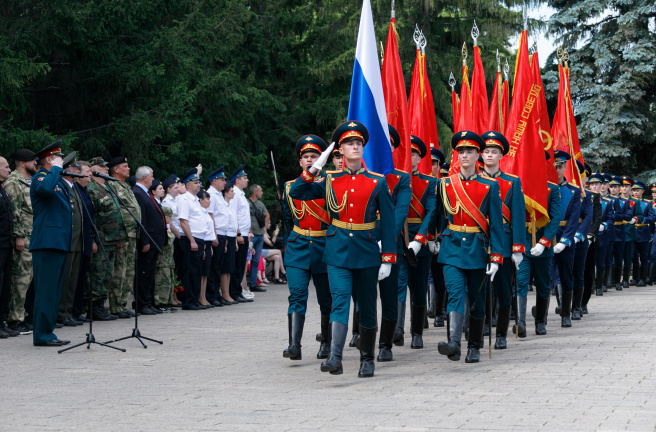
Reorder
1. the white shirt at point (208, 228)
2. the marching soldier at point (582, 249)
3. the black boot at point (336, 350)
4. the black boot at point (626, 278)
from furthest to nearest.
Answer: the black boot at point (626, 278) → the white shirt at point (208, 228) → the marching soldier at point (582, 249) → the black boot at point (336, 350)

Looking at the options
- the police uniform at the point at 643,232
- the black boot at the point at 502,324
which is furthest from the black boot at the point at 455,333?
the police uniform at the point at 643,232

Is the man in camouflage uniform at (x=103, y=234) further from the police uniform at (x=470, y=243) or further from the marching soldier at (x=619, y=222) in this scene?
the marching soldier at (x=619, y=222)

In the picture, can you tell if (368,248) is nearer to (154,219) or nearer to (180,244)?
(154,219)

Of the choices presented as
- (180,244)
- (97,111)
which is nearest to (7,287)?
(180,244)

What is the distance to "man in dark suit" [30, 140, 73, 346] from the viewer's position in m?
10.0

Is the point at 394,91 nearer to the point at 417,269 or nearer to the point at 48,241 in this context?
the point at 417,269

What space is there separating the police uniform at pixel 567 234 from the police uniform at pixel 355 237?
14.9 feet

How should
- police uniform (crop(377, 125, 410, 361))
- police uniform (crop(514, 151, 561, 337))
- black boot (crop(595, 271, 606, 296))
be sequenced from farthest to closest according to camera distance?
1. black boot (crop(595, 271, 606, 296))
2. police uniform (crop(514, 151, 561, 337))
3. police uniform (crop(377, 125, 410, 361))

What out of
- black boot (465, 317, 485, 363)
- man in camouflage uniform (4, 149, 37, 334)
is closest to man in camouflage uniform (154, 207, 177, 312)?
man in camouflage uniform (4, 149, 37, 334)

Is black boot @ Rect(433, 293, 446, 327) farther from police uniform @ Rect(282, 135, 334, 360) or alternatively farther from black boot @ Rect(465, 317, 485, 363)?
police uniform @ Rect(282, 135, 334, 360)

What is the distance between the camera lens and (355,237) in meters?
7.98

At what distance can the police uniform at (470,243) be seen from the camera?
8.73 metres

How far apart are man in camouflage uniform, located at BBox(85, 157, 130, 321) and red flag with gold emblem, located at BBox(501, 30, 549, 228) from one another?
5302 millimetres

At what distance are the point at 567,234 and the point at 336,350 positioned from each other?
5.07 m
